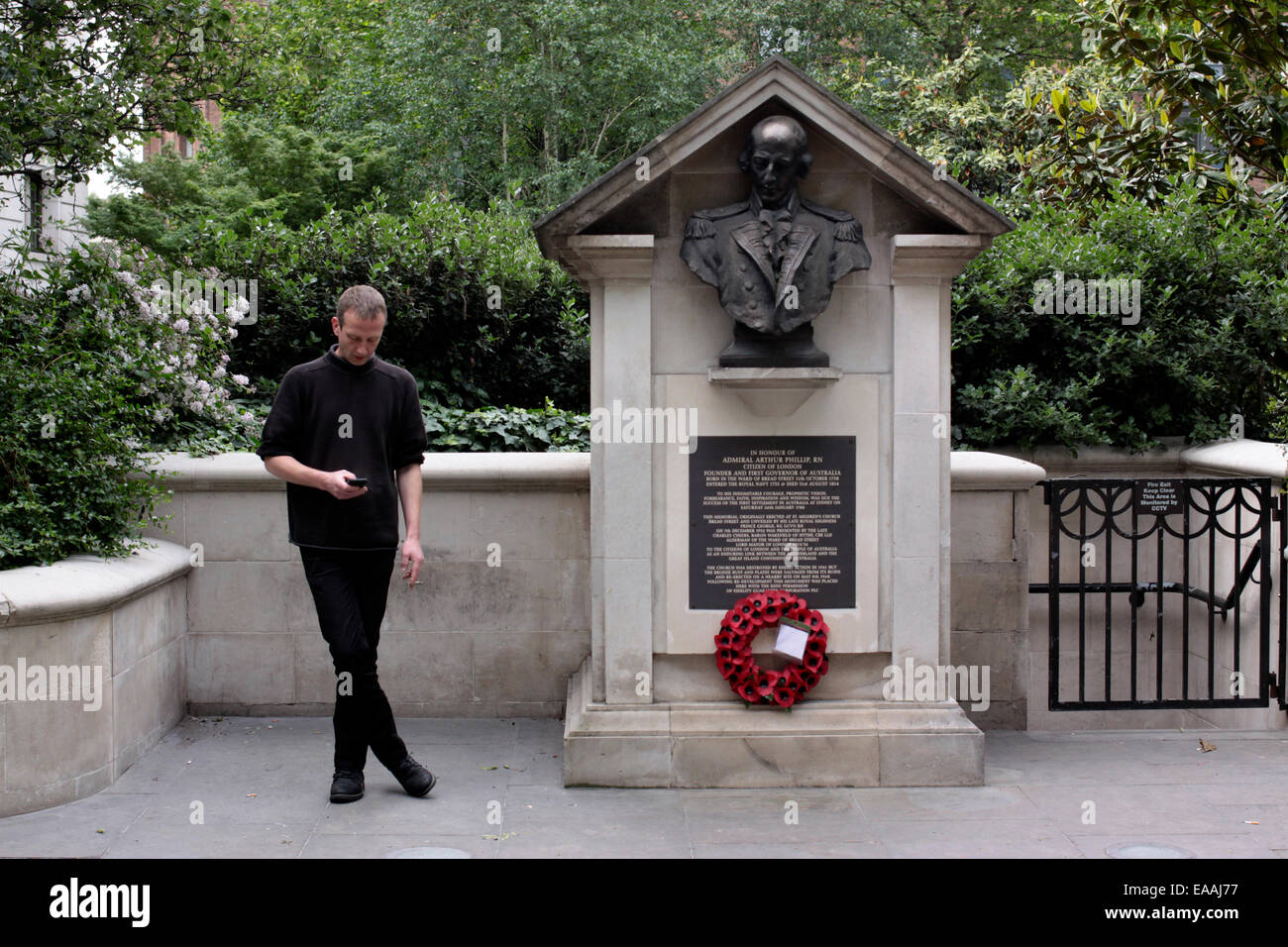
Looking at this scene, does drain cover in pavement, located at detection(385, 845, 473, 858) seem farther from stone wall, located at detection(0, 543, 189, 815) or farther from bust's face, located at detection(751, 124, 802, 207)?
bust's face, located at detection(751, 124, 802, 207)

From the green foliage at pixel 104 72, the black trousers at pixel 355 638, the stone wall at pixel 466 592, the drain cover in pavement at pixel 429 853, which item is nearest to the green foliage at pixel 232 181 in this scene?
the green foliage at pixel 104 72

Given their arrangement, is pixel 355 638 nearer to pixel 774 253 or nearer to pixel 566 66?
pixel 774 253

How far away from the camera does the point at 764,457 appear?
6.27m

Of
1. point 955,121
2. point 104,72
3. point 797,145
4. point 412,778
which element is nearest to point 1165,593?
point 797,145

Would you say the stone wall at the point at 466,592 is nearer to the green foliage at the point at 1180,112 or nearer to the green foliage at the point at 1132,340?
the green foliage at the point at 1132,340

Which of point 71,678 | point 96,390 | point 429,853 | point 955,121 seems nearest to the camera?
point 429,853

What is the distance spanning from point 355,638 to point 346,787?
30.3 inches

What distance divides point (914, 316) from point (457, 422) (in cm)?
352

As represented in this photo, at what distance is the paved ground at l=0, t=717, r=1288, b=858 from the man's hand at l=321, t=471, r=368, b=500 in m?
1.49

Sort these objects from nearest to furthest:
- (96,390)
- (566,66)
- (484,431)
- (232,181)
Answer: (96,390) < (484,431) < (232,181) < (566,66)

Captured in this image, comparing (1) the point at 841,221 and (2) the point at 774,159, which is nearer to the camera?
(2) the point at 774,159

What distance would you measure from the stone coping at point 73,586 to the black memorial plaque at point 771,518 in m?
2.85

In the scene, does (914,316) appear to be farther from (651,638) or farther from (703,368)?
(651,638)
